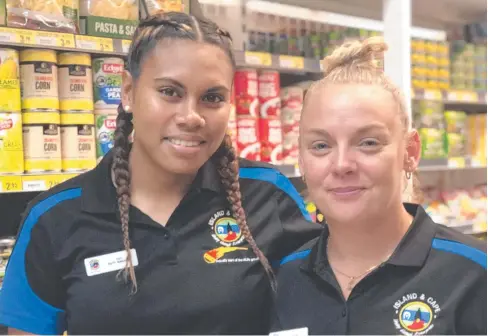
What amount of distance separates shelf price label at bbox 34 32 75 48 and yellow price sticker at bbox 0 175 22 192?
0.48m

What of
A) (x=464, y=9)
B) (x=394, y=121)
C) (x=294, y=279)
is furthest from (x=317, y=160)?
(x=464, y=9)

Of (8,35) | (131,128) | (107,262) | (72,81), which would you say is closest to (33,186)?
(72,81)

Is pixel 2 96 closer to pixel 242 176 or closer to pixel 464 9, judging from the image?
pixel 242 176

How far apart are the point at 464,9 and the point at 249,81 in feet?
7.15

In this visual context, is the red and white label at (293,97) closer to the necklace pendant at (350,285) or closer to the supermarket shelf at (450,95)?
the supermarket shelf at (450,95)

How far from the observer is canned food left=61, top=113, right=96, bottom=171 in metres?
2.05

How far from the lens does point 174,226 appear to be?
1.35m

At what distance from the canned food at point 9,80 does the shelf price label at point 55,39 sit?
10cm

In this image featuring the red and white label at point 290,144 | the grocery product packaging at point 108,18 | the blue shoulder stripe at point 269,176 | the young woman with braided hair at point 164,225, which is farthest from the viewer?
the red and white label at point 290,144

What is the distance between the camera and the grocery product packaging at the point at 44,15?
1.91 meters

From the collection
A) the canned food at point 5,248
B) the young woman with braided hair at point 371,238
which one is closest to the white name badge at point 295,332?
the young woman with braided hair at point 371,238

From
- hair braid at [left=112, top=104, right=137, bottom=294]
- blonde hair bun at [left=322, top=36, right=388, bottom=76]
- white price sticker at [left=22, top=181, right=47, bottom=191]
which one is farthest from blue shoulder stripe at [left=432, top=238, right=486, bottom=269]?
white price sticker at [left=22, top=181, right=47, bottom=191]

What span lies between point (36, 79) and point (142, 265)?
3.23ft

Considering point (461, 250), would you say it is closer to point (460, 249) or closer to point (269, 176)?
point (460, 249)
